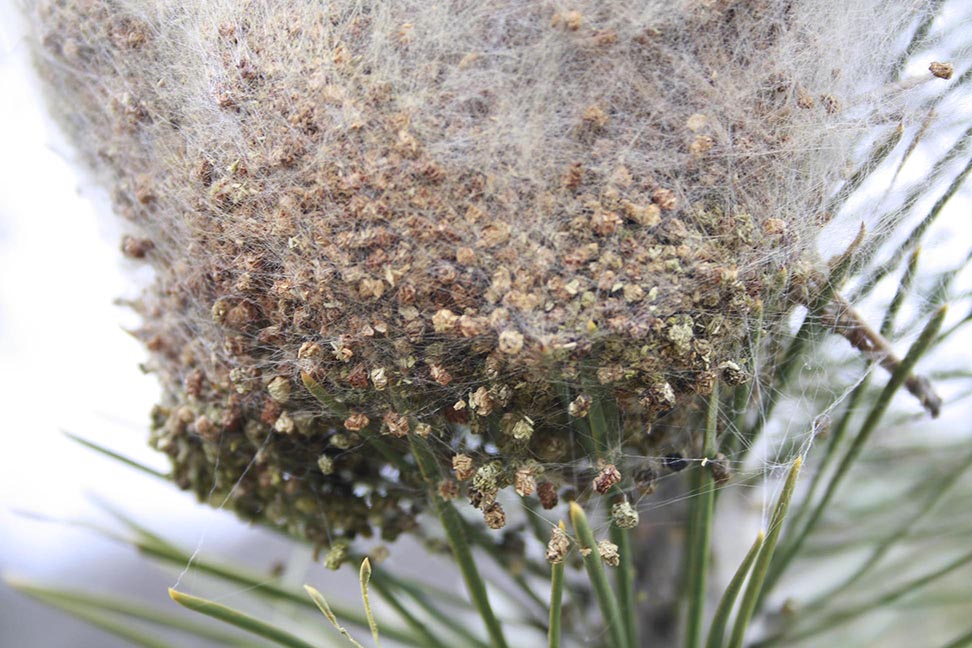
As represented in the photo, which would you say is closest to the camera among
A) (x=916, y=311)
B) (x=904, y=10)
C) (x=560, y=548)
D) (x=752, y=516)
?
(x=560, y=548)

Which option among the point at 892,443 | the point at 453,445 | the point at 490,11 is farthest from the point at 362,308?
the point at 892,443

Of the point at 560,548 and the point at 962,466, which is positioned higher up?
the point at 962,466

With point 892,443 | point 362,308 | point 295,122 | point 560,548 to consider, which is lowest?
point 560,548

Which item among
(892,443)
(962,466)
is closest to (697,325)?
(962,466)

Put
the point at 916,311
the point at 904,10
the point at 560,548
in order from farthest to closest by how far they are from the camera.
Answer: the point at 916,311, the point at 904,10, the point at 560,548

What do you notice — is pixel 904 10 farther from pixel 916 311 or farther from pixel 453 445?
pixel 453 445

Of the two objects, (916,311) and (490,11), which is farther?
(916,311)
